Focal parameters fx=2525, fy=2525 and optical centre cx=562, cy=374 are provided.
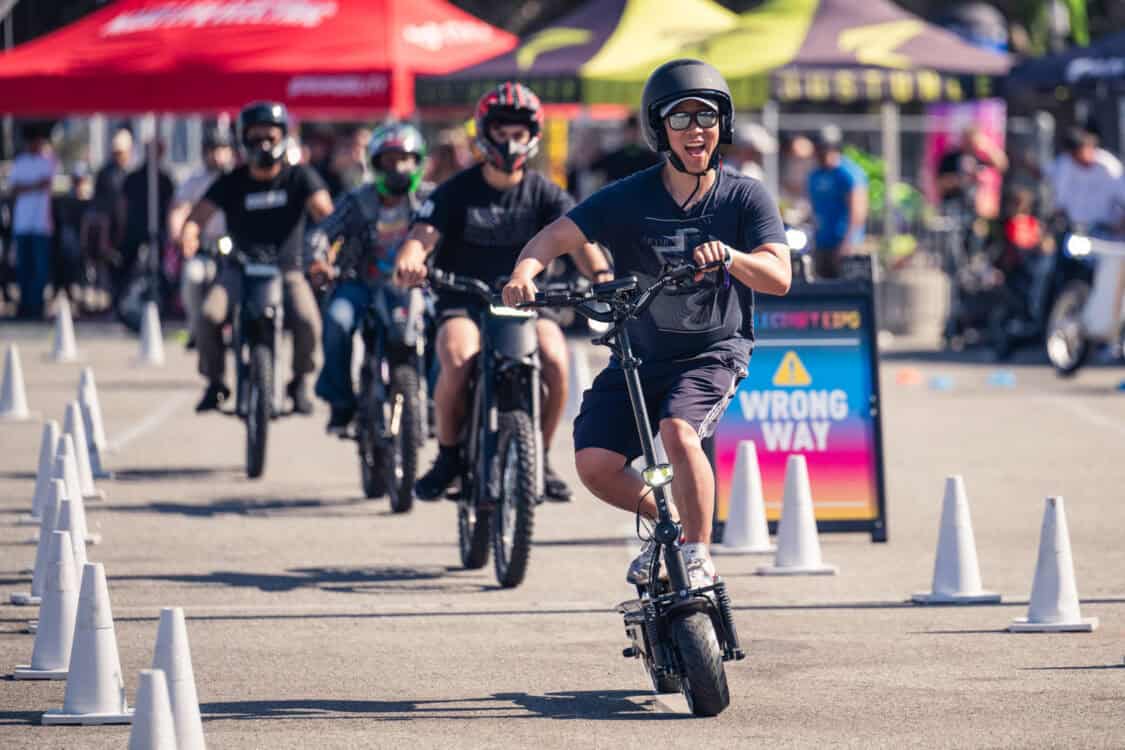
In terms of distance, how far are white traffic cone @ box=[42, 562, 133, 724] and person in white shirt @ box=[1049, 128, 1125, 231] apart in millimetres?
16143

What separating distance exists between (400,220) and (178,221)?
1036 cm

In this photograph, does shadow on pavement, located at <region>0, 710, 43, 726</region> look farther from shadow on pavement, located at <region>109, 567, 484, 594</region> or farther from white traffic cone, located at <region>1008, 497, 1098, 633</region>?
white traffic cone, located at <region>1008, 497, 1098, 633</region>

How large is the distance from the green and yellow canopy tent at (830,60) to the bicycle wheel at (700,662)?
18.1 m

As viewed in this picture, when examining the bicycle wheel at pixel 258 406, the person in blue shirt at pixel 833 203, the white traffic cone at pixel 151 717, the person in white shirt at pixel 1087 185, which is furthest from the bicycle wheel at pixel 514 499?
the person in blue shirt at pixel 833 203

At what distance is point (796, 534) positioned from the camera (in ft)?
35.2

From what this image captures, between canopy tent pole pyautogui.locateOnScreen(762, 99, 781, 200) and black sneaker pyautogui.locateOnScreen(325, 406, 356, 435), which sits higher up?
canopy tent pole pyautogui.locateOnScreen(762, 99, 781, 200)

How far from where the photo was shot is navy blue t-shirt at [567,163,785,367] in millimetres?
8000

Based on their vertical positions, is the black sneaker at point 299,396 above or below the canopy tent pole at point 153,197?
below

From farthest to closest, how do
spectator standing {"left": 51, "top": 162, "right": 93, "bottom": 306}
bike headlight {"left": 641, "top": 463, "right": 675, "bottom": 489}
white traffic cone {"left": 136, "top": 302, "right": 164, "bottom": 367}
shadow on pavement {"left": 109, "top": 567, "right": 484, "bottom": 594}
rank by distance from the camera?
spectator standing {"left": 51, "top": 162, "right": 93, "bottom": 306}, white traffic cone {"left": 136, "top": 302, "right": 164, "bottom": 367}, shadow on pavement {"left": 109, "top": 567, "right": 484, "bottom": 594}, bike headlight {"left": 641, "top": 463, "right": 675, "bottom": 489}

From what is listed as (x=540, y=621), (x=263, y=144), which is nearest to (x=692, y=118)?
(x=540, y=621)

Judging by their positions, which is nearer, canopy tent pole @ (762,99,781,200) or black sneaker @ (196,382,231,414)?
black sneaker @ (196,382,231,414)

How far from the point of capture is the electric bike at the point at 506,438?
33.1 ft

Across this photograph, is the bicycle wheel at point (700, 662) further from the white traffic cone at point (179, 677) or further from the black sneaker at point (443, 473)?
the black sneaker at point (443, 473)

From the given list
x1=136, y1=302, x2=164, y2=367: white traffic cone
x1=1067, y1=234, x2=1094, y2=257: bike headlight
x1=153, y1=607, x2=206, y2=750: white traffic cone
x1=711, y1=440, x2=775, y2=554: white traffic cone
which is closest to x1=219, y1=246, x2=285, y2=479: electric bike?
x1=711, y1=440, x2=775, y2=554: white traffic cone
